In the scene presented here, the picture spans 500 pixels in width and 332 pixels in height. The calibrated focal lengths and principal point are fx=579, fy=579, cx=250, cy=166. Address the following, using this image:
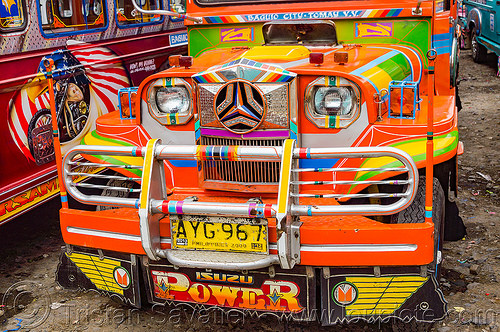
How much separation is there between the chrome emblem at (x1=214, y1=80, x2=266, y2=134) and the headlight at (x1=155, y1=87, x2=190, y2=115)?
1.28 feet

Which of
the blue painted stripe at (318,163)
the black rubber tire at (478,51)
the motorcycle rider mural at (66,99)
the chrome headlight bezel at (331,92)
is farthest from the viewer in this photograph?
the black rubber tire at (478,51)

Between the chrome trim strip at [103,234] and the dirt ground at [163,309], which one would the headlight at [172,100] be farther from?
the dirt ground at [163,309]

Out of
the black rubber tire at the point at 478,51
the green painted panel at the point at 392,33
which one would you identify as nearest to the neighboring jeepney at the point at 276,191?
the green painted panel at the point at 392,33

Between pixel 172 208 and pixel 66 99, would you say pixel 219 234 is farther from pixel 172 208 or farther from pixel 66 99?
pixel 66 99

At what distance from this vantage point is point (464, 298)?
3.84m

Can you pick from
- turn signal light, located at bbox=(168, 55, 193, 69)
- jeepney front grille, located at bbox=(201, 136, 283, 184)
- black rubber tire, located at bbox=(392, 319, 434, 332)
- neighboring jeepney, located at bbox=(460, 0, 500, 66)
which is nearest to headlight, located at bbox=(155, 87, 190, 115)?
turn signal light, located at bbox=(168, 55, 193, 69)

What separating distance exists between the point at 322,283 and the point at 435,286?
0.57 m

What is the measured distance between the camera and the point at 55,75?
5.12 metres

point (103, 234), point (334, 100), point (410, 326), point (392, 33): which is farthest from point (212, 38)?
point (410, 326)

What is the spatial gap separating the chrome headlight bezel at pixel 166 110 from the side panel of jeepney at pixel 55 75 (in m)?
1.49

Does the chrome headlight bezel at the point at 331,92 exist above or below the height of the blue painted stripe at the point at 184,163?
above

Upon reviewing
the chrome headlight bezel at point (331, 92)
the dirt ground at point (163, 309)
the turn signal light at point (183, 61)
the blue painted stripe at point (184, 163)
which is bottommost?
the dirt ground at point (163, 309)

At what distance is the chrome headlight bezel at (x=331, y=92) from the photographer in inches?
130

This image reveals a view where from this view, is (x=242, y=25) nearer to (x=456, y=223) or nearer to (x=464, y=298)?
(x=456, y=223)
